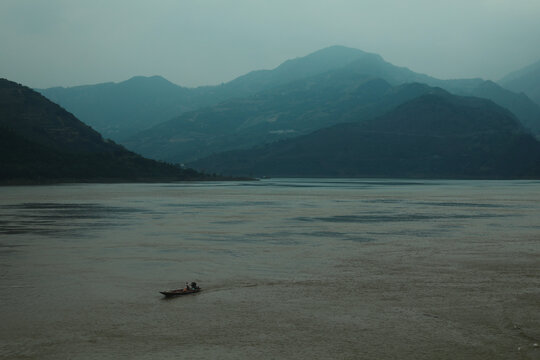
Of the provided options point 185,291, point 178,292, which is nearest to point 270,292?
point 185,291

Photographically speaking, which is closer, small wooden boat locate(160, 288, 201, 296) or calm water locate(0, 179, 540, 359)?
calm water locate(0, 179, 540, 359)

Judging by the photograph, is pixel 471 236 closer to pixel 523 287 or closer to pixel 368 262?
pixel 368 262

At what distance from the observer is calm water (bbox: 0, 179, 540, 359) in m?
32.4

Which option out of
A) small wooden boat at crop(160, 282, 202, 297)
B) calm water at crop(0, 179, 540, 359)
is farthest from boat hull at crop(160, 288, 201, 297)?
calm water at crop(0, 179, 540, 359)

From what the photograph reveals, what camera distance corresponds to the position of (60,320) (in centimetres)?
3672

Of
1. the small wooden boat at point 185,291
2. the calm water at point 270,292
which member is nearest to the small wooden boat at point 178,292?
the small wooden boat at point 185,291

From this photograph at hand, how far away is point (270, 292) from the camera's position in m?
44.3

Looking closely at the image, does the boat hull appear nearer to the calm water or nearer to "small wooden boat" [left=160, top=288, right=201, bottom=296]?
"small wooden boat" [left=160, top=288, right=201, bottom=296]

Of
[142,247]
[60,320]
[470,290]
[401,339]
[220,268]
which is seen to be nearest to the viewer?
[401,339]

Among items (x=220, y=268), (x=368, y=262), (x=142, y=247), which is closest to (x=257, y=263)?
(x=220, y=268)

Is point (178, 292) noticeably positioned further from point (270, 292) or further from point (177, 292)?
point (270, 292)

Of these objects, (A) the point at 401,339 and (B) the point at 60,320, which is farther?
(B) the point at 60,320

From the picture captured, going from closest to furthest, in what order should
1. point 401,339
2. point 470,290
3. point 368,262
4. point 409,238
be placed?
point 401,339
point 470,290
point 368,262
point 409,238

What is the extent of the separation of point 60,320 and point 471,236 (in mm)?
56821
